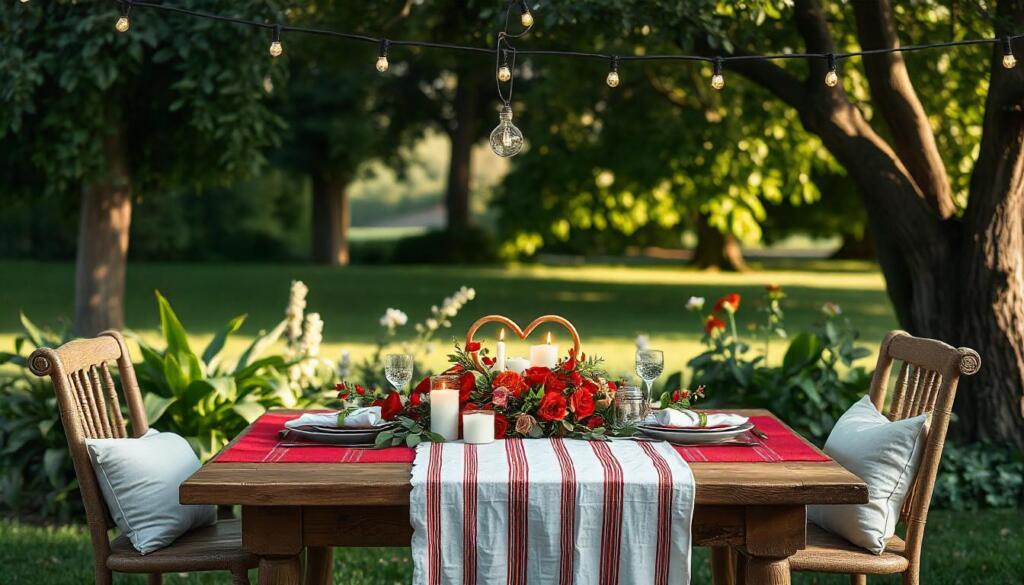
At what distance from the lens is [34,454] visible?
240 inches

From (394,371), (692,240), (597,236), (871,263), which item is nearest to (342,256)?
(597,236)

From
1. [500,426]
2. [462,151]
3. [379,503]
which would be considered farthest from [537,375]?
[462,151]

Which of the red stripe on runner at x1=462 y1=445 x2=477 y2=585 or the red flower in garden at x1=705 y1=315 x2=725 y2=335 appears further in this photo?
the red flower in garden at x1=705 y1=315 x2=725 y2=335

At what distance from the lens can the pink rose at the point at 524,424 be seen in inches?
135

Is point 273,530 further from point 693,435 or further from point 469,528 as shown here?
point 693,435

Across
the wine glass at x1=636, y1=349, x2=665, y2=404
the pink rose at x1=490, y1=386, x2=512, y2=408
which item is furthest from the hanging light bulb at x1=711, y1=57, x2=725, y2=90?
the pink rose at x1=490, y1=386, x2=512, y2=408

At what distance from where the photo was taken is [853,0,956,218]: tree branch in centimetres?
651

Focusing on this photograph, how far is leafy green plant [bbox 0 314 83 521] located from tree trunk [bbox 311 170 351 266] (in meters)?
23.8

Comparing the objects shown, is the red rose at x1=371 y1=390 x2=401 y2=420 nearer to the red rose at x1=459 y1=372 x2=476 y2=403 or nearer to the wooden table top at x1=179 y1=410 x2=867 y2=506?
the red rose at x1=459 y1=372 x2=476 y2=403

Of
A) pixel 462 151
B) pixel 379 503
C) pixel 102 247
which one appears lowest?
pixel 379 503

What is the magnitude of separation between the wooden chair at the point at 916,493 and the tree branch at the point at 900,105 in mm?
2939

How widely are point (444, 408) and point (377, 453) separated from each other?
23 cm

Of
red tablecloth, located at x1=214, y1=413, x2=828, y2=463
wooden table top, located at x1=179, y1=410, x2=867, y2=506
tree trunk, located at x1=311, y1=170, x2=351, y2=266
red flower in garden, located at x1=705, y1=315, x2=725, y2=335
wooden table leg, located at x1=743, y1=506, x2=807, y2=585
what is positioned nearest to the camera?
wooden table top, located at x1=179, y1=410, x2=867, y2=506

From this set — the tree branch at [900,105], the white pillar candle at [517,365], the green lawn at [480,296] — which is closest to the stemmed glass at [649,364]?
the white pillar candle at [517,365]
